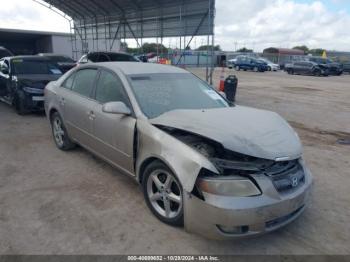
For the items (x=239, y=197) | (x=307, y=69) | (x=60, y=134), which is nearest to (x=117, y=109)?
(x=239, y=197)

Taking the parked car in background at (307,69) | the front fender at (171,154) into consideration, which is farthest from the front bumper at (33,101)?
the parked car in background at (307,69)

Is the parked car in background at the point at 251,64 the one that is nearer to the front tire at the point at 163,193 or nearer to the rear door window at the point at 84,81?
the rear door window at the point at 84,81

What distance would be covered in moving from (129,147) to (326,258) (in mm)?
2200

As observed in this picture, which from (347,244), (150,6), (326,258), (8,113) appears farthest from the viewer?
(150,6)

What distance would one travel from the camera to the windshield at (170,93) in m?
3.66

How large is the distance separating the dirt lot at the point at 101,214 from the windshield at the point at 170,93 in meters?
1.12

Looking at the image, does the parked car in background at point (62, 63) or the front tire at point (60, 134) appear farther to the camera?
the parked car in background at point (62, 63)

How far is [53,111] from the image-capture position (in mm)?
5473

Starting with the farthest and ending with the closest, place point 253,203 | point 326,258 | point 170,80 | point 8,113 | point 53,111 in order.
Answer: point 8,113, point 53,111, point 170,80, point 326,258, point 253,203

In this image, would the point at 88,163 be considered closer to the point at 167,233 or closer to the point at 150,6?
the point at 167,233

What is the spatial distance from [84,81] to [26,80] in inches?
166

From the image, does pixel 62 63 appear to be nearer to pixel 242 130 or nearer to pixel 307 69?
pixel 242 130

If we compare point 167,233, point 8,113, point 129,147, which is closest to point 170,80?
point 129,147

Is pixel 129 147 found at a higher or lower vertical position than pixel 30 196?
higher
